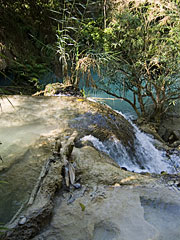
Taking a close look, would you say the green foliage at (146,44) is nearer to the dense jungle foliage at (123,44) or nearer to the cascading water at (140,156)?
the dense jungle foliage at (123,44)

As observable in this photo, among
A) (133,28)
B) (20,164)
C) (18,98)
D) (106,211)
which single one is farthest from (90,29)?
(106,211)

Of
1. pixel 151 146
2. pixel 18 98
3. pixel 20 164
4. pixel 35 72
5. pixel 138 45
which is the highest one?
pixel 138 45

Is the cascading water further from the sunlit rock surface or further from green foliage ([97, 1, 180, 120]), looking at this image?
green foliage ([97, 1, 180, 120])

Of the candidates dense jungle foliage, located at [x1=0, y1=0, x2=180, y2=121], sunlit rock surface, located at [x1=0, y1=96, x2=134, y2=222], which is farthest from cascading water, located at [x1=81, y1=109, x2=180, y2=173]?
dense jungle foliage, located at [x1=0, y1=0, x2=180, y2=121]

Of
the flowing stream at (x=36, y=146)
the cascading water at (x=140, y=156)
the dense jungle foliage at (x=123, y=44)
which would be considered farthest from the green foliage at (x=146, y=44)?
the cascading water at (x=140, y=156)

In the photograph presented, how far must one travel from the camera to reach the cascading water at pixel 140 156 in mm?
3814

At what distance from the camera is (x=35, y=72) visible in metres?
8.09

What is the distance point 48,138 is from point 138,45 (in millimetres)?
3795

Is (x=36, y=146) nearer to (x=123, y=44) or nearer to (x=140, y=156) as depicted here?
(x=140, y=156)

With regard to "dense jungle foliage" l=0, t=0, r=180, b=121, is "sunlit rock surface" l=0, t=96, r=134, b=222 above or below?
below

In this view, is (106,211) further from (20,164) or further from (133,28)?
(133,28)

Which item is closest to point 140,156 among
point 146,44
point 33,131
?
point 33,131

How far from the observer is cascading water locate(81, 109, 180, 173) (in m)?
3.81

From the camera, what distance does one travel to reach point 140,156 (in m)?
4.39
